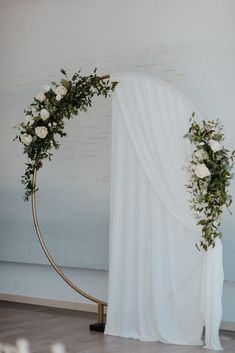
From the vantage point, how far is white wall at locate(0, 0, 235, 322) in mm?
6258

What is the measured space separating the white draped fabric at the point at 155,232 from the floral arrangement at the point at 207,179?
15cm

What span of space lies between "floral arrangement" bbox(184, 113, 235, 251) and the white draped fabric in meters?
0.15

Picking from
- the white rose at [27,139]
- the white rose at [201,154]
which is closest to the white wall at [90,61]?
the white rose at [201,154]

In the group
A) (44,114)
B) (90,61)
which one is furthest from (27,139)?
(90,61)

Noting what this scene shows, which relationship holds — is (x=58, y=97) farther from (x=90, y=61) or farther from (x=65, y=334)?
(x=65, y=334)

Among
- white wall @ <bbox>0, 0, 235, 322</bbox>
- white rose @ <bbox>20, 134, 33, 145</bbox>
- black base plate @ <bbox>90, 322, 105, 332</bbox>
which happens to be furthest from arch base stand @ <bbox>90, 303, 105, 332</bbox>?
white rose @ <bbox>20, 134, 33, 145</bbox>

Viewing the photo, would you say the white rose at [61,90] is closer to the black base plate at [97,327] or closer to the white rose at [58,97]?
the white rose at [58,97]

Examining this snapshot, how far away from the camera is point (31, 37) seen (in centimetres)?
763

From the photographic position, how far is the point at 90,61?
7133mm

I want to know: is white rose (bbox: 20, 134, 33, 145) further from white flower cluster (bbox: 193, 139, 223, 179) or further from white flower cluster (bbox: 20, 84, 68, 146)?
white flower cluster (bbox: 193, 139, 223, 179)

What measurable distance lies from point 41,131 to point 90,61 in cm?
127

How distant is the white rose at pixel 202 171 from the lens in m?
5.41

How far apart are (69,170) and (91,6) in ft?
5.45

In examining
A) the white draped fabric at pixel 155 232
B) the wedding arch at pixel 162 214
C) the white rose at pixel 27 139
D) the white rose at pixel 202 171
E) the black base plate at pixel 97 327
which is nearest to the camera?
the white rose at pixel 202 171
